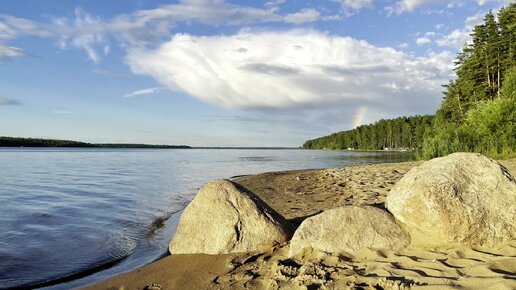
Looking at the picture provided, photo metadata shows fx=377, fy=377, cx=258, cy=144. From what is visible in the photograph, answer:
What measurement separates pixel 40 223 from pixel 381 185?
1325 centimetres

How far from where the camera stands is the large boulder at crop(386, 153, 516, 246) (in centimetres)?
639

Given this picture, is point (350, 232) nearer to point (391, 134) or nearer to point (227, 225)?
point (227, 225)

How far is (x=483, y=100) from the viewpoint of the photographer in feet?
163

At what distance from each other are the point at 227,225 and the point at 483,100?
171ft

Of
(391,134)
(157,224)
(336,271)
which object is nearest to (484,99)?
(157,224)

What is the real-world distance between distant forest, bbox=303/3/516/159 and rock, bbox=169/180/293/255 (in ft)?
97.0

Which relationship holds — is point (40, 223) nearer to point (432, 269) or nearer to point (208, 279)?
point (208, 279)

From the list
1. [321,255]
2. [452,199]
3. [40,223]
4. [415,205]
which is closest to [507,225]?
[452,199]

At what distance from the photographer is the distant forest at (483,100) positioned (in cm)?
3206

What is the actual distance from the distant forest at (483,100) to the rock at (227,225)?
97.0 feet

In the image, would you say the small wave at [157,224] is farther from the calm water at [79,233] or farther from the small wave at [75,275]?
the small wave at [75,275]

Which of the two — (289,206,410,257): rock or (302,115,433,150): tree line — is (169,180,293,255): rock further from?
(302,115,433,150): tree line

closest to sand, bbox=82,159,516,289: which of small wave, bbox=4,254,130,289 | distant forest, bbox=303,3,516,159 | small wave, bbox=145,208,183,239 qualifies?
small wave, bbox=4,254,130,289

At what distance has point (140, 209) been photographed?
586 inches
